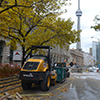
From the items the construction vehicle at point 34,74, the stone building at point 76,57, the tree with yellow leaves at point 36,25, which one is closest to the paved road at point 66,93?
the construction vehicle at point 34,74

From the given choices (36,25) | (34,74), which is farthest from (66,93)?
(36,25)

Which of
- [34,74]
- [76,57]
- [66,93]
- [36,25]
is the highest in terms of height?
[76,57]

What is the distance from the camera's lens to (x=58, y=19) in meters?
18.1

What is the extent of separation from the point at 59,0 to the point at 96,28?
7.00 m

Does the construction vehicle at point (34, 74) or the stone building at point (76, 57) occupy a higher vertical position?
the stone building at point (76, 57)

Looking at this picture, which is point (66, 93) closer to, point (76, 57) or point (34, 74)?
point (34, 74)

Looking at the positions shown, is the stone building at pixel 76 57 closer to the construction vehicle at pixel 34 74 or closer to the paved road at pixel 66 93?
the paved road at pixel 66 93

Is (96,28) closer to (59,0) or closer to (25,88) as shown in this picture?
(59,0)

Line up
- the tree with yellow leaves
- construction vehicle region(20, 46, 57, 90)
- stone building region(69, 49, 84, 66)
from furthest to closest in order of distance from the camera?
stone building region(69, 49, 84, 66) → the tree with yellow leaves → construction vehicle region(20, 46, 57, 90)

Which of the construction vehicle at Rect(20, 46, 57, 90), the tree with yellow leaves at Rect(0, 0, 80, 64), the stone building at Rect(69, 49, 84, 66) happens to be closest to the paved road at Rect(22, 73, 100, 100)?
the construction vehicle at Rect(20, 46, 57, 90)

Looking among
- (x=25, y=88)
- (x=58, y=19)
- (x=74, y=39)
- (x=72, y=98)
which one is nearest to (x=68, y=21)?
(x=58, y=19)

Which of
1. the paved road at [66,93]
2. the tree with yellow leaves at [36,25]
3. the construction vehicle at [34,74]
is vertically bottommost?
the paved road at [66,93]

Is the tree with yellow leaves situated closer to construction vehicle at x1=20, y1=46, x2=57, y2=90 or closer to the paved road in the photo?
construction vehicle at x1=20, y1=46, x2=57, y2=90

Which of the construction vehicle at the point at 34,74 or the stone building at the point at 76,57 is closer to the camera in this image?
the construction vehicle at the point at 34,74
